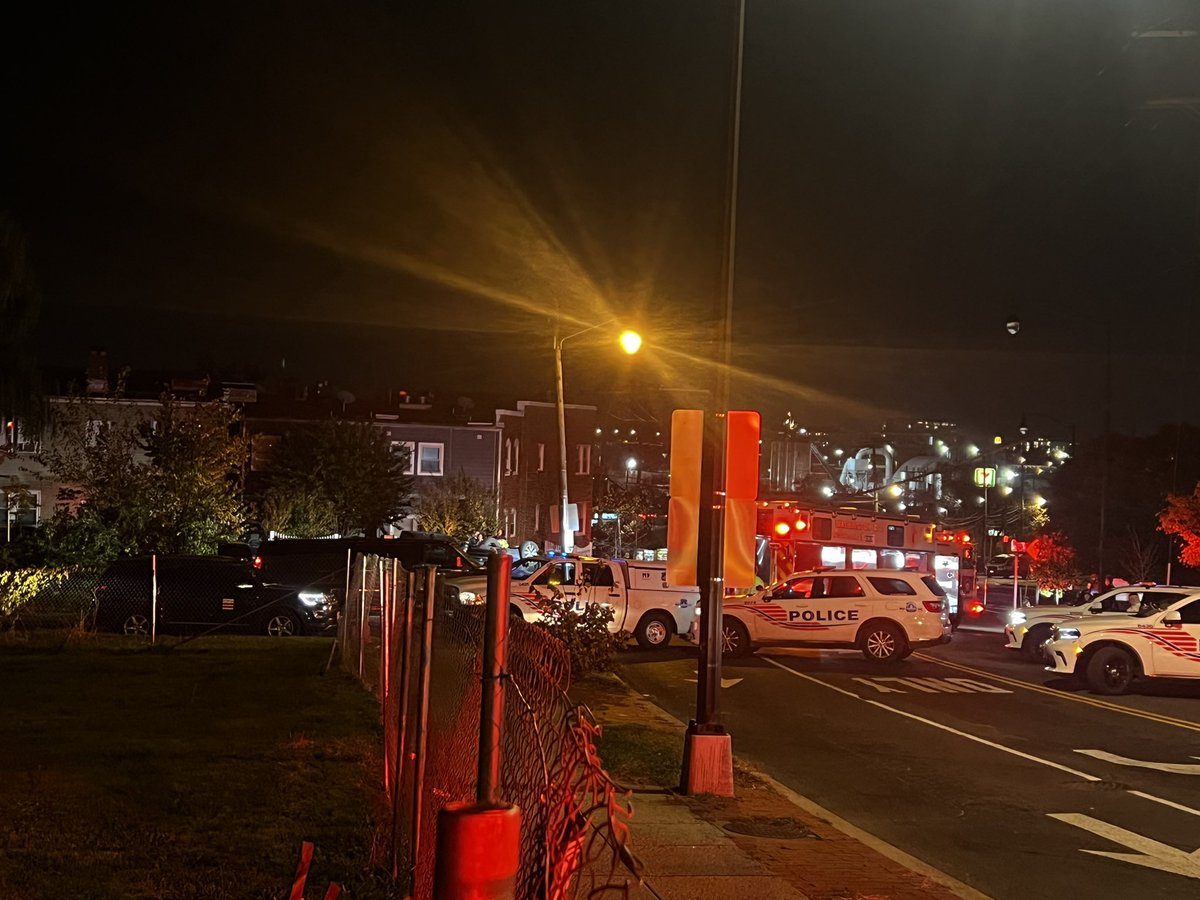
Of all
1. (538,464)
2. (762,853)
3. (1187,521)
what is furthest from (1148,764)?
(538,464)

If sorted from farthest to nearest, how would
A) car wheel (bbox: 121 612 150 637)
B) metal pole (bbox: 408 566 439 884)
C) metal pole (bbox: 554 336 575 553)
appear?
1. metal pole (bbox: 554 336 575 553)
2. car wheel (bbox: 121 612 150 637)
3. metal pole (bbox: 408 566 439 884)

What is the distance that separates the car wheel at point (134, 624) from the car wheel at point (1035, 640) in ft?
55.1

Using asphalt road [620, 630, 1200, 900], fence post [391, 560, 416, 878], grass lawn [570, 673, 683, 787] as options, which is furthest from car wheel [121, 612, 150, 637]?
fence post [391, 560, 416, 878]

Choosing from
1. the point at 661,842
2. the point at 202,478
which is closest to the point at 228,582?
the point at 202,478

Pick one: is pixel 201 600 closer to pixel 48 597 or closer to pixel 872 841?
pixel 48 597

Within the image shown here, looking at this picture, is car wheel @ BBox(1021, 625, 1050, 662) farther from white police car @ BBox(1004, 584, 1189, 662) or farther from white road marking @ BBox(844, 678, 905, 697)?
white road marking @ BBox(844, 678, 905, 697)

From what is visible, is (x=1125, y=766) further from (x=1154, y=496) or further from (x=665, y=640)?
(x=1154, y=496)

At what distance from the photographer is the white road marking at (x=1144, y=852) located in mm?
8438

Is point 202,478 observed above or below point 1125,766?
above

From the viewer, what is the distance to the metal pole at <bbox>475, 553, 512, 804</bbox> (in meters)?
3.89

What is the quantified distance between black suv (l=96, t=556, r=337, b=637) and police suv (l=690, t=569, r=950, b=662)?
25.1ft

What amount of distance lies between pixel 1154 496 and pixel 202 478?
39.9 m

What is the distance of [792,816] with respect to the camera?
30.2 feet

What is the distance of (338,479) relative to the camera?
4600 centimetres
